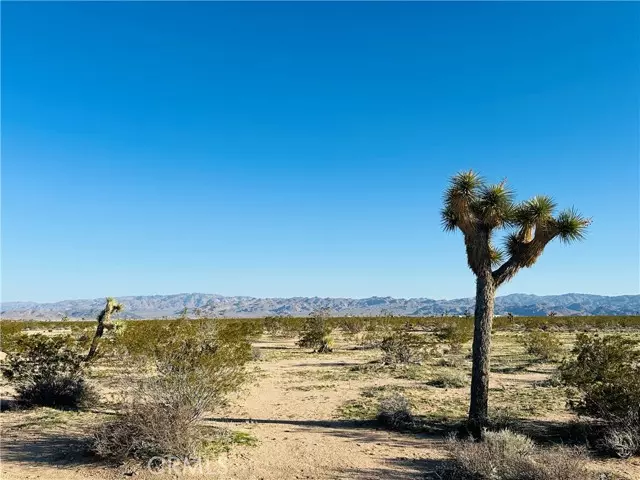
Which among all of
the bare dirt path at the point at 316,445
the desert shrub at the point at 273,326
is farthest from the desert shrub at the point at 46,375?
the desert shrub at the point at 273,326

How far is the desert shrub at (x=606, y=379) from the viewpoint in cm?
931

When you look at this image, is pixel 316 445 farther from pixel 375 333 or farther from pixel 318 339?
pixel 375 333

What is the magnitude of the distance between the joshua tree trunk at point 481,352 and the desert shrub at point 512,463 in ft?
6.89

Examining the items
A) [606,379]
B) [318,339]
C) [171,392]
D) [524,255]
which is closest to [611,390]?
[606,379]

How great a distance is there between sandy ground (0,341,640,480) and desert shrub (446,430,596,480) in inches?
25.1

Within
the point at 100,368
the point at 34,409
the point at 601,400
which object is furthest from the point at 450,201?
the point at 100,368

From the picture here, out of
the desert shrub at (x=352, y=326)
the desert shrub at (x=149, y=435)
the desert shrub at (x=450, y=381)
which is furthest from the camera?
the desert shrub at (x=352, y=326)

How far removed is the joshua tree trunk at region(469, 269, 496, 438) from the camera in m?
10.6

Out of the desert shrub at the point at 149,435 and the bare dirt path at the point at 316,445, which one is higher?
the desert shrub at the point at 149,435

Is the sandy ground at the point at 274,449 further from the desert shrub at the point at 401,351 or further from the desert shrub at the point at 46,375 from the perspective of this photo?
the desert shrub at the point at 401,351

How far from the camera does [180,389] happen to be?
877 centimetres

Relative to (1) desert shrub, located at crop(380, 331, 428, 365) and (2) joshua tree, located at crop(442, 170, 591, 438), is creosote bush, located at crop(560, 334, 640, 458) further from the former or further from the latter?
(1) desert shrub, located at crop(380, 331, 428, 365)

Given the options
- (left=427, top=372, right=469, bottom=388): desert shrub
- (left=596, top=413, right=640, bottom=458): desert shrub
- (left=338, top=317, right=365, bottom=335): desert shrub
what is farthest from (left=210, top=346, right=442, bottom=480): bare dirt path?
(left=338, top=317, right=365, bottom=335): desert shrub

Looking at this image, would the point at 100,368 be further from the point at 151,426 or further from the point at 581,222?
the point at 581,222
